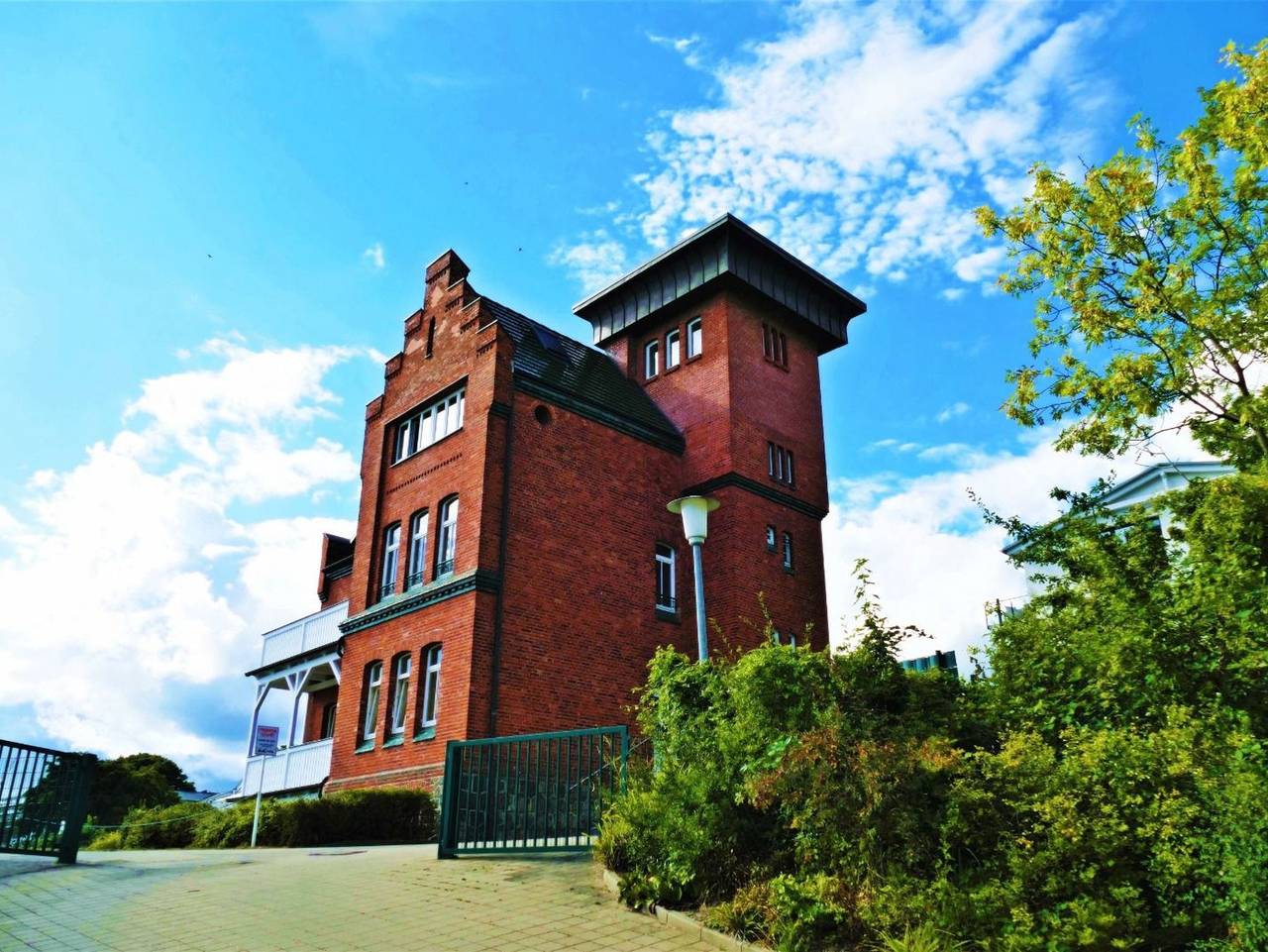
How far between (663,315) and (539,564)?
386 inches

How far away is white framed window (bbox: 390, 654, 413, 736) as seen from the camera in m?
20.9

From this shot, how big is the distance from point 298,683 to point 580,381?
11.9 metres

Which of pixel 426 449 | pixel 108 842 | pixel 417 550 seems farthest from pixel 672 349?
pixel 108 842

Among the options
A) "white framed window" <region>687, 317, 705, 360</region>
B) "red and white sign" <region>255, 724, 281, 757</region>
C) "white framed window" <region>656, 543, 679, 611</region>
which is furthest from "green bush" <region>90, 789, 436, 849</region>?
"white framed window" <region>687, 317, 705, 360</region>

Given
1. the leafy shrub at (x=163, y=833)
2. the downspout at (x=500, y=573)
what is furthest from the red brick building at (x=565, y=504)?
the leafy shrub at (x=163, y=833)

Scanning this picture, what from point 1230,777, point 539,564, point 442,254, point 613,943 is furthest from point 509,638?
point 1230,777

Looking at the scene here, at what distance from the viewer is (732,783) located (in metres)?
8.39

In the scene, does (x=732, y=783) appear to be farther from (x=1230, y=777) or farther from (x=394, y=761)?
(x=394, y=761)

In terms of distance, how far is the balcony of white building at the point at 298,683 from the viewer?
A: 23969 millimetres

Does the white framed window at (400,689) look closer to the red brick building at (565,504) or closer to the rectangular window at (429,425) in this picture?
the red brick building at (565,504)

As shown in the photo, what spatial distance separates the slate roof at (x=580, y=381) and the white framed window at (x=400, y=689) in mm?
6551

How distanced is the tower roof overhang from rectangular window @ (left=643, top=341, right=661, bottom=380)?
0.76 metres

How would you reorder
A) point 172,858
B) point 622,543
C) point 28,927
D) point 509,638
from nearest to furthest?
point 28,927 < point 172,858 < point 509,638 < point 622,543

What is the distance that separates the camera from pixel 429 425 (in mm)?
23422
